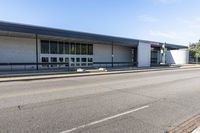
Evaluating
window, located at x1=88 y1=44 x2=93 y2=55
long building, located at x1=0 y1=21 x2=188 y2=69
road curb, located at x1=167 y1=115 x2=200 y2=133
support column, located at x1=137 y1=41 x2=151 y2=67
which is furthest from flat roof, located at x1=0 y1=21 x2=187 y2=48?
road curb, located at x1=167 y1=115 x2=200 y2=133

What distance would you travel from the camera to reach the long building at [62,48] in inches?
902

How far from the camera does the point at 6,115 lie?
18.9ft

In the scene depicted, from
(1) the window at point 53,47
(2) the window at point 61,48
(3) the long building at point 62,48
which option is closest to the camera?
(3) the long building at point 62,48

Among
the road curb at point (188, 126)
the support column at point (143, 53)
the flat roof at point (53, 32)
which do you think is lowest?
the road curb at point (188, 126)

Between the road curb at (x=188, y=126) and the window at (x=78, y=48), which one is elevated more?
the window at (x=78, y=48)

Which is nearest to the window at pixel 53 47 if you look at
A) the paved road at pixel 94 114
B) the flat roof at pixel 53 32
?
the flat roof at pixel 53 32

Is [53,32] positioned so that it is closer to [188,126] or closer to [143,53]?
[143,53]

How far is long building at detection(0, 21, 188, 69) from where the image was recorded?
2291cm

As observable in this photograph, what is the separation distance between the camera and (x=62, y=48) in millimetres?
30156

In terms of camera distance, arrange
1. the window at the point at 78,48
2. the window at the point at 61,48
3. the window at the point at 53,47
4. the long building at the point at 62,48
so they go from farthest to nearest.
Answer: the window at the point at 78,48 → the window at the point at 61,48 → the window at the point at 53,47 → the long building at the point at 62,48

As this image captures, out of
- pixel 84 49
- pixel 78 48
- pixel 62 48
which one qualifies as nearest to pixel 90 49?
pixel 84 49

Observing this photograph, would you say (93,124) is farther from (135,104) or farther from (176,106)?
(176,106)

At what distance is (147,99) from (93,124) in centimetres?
378

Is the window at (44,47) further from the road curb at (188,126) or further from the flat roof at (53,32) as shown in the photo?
the road curb at (188,126)
